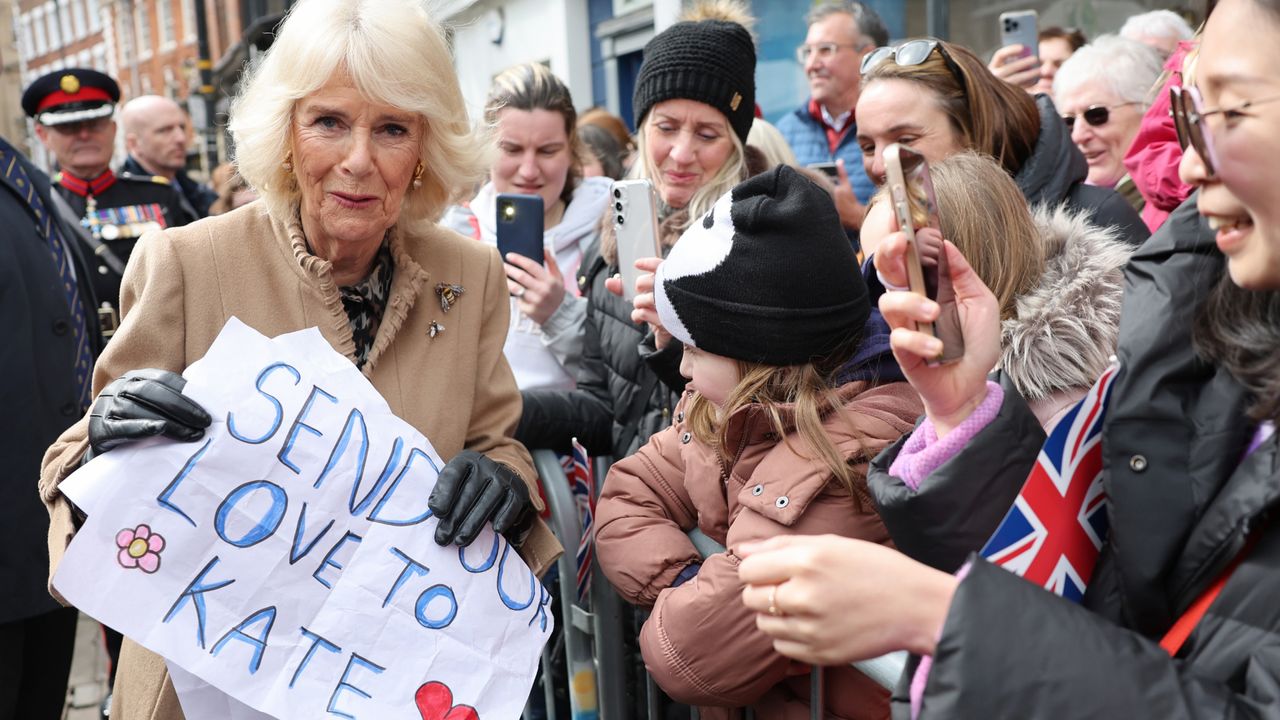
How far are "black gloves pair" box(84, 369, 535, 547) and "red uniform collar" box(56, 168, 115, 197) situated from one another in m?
4.70

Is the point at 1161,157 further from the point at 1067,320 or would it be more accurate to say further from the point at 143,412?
the point at 143,412

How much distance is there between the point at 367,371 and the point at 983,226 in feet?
3.95

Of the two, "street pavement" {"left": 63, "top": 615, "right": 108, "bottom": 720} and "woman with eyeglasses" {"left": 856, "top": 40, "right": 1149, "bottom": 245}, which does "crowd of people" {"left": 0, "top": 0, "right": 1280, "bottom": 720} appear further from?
"street pavement" {"left": 63, "top": 615, "right": 108, "bottom": 720}

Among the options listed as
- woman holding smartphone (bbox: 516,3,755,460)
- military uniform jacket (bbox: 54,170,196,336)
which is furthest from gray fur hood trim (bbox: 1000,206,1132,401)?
military uniform jacket (bbox: 54,170,196,336)

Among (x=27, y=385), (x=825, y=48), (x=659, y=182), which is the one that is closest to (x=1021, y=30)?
(x=825, y=48)

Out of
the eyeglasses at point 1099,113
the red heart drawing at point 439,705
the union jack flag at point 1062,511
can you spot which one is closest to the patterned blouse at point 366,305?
the red heart drawing at point 439,705

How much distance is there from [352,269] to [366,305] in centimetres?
8

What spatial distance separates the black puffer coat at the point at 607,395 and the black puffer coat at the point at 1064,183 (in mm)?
974

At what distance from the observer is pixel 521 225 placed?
3.51 meters

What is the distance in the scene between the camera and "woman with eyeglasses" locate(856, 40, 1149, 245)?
9.14 feet

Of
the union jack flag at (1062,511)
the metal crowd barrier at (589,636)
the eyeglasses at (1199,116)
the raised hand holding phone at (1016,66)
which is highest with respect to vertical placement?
the eyeglasses at (1199,116)

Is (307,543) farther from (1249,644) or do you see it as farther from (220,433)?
(1249,644)

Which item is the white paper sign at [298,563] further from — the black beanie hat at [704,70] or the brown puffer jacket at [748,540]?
the black beanie hat at [704,70]

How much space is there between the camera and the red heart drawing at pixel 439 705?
198 cm
